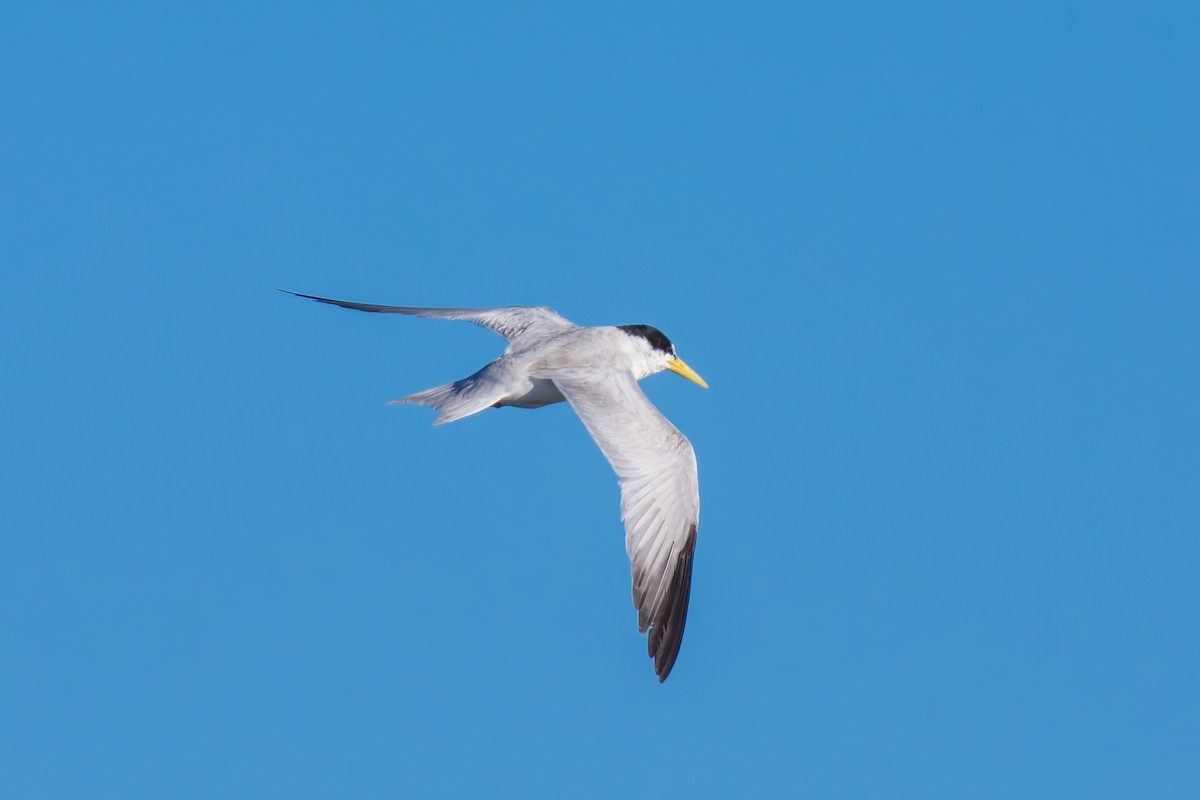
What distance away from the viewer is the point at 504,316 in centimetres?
1662

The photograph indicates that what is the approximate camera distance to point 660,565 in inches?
471

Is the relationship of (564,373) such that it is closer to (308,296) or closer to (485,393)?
(485,393)

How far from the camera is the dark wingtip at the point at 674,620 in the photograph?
11641 mm

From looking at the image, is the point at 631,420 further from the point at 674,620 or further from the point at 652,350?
the point at 652,350

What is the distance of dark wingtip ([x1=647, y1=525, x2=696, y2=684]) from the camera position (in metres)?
11.6

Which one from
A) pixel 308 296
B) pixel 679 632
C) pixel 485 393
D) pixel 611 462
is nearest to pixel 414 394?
pixel 485 393

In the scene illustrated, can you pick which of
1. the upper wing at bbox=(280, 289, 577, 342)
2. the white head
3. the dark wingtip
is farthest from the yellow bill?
the dark wingtip

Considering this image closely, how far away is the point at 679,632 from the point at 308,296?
26.3ft

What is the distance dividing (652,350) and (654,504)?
10.0 ft

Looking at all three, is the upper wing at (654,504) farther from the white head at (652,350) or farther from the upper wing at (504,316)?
the upper wing at (504,316)

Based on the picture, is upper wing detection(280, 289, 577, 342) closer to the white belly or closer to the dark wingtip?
the white belly

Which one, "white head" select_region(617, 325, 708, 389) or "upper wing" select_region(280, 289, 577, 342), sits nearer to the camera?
"white head" select_region(617, 325, 708, 389)

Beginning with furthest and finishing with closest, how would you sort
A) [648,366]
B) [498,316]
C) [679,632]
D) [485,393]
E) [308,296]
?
[308,296] → [498,316] → [648,366] → [485,393] → [679,632]

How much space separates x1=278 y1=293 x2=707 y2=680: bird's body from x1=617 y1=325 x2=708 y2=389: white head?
13mm
